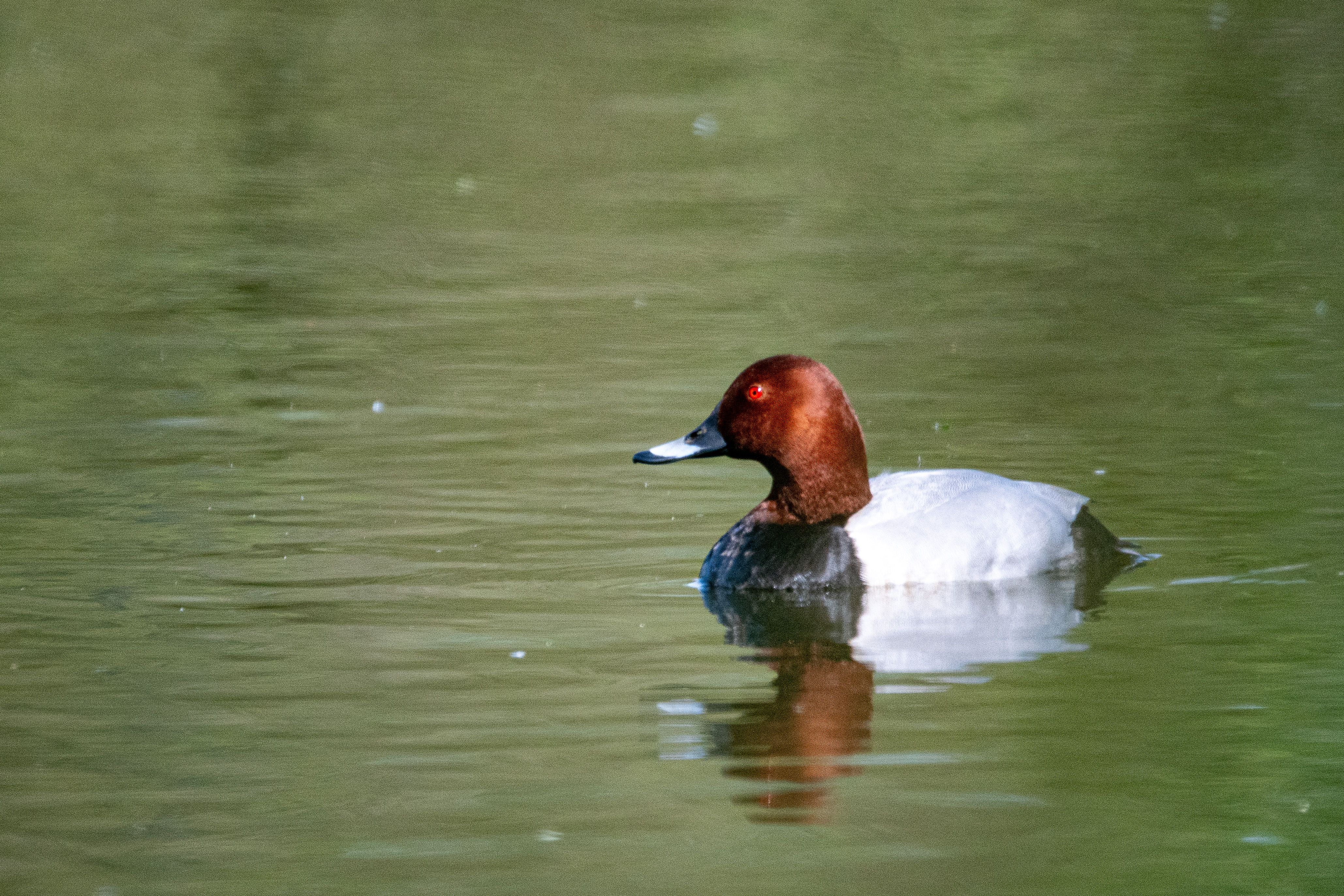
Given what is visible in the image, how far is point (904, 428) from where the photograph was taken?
961 cm

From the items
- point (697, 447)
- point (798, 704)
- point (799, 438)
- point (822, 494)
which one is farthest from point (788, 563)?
point (798, 704)

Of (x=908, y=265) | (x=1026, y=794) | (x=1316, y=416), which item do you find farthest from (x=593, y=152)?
(x=1026, y=794)

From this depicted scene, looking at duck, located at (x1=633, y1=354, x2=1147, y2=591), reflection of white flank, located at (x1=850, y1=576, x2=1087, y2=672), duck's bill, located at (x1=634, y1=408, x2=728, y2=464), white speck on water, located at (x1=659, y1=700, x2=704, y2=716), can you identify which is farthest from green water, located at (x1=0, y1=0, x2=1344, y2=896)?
duck's bill, located at (x1=634, y1=408, x2=728, y2=464)

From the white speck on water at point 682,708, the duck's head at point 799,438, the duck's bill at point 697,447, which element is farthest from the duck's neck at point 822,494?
the white speck on water at point 682,708

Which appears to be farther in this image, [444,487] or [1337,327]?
[1337,327]

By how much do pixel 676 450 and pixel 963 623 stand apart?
1.33 metres

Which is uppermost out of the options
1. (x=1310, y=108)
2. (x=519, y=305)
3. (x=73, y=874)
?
(x=1310, y=108)

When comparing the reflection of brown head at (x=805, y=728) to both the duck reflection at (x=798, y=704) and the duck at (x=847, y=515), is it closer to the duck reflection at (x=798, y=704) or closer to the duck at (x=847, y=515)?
the duck reflection at (x=798, y=704)

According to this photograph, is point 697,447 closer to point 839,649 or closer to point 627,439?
point 839,649

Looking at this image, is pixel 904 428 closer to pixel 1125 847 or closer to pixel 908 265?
pixel 908 265

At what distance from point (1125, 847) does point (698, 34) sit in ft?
59.3

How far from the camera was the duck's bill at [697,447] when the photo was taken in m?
7.70

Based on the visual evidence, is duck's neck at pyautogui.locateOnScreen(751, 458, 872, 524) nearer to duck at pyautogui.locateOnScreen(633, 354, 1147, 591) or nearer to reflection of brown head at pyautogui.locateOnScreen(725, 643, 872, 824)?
duck at pyautogui.locateOnScreen(633, 354, 1147, 591)

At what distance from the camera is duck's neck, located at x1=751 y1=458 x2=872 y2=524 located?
762 cm
